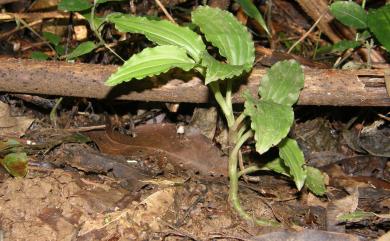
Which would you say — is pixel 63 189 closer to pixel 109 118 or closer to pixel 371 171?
pixel 109 118

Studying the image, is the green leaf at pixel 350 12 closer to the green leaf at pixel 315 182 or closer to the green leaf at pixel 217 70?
the green leaf at pixel 315 182

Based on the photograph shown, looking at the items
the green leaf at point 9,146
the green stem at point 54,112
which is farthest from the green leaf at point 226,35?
the green leaf at point 9,146

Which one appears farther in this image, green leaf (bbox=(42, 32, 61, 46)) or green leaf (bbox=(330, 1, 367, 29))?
green leaf (bbox=(42, 32, 61, 46))

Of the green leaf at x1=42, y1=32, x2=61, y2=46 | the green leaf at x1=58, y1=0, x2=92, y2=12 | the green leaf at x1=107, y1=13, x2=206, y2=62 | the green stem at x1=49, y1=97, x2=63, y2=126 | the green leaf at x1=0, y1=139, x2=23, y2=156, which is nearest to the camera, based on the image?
the green leaf at x1=107, y1=13, x2=206, y2=62

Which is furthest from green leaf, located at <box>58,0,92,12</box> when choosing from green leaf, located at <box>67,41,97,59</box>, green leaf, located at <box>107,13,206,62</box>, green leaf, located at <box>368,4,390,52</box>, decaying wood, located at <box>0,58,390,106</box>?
green leaf, located at <box>368,4,390,52</box>

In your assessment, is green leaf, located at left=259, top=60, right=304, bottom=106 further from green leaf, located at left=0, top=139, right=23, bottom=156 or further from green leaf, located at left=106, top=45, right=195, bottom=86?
green leaf, located at left=0, top=139, right=23, bottom=156

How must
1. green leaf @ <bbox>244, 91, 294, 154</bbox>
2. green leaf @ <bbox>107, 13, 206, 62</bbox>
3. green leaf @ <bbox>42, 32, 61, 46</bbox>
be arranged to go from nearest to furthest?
green leaf @ <bbox>244, 91, 294, 154</bbox> → green leaf @ <bbox>107, 13, 206, 62</bbox> → green leaf @ <bbox>42, 32, 61, 46</bbox>
